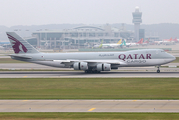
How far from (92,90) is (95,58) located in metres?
19.9

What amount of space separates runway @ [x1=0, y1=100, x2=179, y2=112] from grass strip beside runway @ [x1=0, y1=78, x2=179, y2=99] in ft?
8.45

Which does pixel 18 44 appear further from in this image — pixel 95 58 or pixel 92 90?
pixel 92 90

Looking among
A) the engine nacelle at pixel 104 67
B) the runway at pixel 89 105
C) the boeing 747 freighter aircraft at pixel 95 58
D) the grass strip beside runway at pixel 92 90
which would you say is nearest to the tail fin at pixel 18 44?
the boeing 747 freighter aircraft at pixel 95 58

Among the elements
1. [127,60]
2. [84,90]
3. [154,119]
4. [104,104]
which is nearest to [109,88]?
[84,90]

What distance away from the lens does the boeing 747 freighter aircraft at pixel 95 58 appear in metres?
49.0

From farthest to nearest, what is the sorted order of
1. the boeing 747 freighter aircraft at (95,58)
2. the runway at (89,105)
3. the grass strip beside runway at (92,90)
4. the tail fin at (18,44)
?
the tail fin at (18,44) < the boeing 747 freighter aircraft at (95,58) < the grass strip beside runway at (92,90) < the runway at (89,105)

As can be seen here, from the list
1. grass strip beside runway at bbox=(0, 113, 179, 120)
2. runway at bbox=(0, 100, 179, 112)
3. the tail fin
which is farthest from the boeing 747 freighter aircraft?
grass strip beside runway at bbox=(0, 113, 179, 120)

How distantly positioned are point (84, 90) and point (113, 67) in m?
18.8

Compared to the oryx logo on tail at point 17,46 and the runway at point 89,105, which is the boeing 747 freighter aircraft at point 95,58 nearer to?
the oryx logo on tail at point 17,46

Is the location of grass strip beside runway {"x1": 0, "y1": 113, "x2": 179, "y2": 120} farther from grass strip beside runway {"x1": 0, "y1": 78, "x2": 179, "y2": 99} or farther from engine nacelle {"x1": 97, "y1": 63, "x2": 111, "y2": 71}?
engine nacelle {"x1": 97, "y1": 63, "x2": 111, "y2": 71}

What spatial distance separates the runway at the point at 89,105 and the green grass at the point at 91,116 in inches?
50.3

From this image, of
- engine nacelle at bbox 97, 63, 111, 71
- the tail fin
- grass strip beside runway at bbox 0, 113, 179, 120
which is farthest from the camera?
the tail fin

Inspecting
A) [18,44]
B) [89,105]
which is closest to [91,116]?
[89,105]

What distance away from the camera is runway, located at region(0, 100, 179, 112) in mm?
21203
